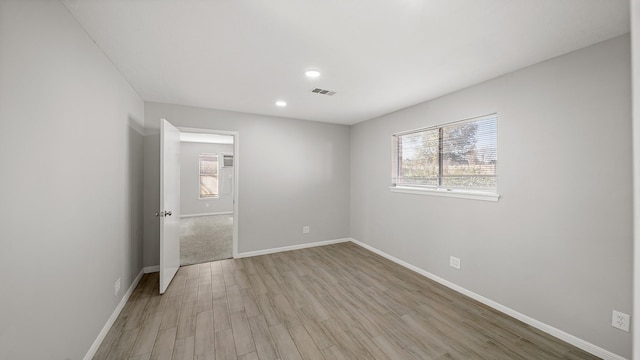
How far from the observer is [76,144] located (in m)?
1.57

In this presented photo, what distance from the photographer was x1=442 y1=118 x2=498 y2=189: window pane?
2564 millimetres

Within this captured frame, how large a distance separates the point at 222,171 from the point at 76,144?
21.7 ft

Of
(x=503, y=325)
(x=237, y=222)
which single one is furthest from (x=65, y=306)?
(x=503, y=325)

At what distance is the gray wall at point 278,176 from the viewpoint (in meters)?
3.36

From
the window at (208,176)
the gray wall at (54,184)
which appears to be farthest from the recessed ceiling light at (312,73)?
the window at (208,176)

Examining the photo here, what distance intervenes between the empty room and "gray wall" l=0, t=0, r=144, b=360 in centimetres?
1

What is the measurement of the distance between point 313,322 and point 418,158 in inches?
102

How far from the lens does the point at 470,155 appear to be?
278 cm

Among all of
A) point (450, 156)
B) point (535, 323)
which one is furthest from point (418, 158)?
point (535, 323)

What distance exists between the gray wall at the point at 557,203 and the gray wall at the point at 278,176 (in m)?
2.16

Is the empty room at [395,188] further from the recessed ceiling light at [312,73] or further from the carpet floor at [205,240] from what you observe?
the carpet floor at [205,240]

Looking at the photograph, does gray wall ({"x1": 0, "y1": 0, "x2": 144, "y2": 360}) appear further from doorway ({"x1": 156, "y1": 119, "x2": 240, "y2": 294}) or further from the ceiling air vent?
the ceiling air vent

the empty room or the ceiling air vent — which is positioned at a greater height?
the ceiling air vent

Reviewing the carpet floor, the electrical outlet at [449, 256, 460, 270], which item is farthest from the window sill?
the carpet floor
